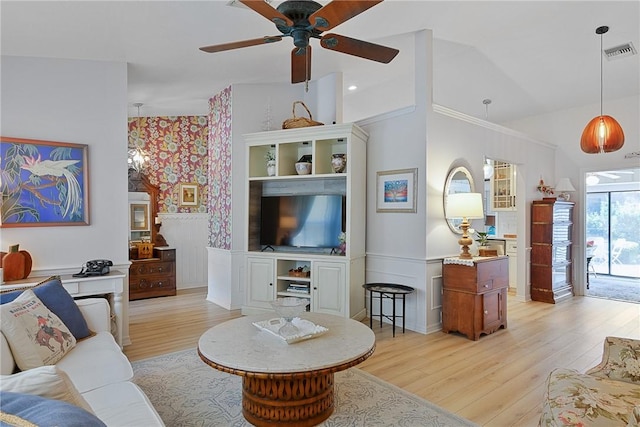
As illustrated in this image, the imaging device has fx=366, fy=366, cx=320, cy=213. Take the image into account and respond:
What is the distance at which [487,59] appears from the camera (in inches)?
207

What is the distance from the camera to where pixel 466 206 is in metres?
4.06

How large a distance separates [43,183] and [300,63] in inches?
106

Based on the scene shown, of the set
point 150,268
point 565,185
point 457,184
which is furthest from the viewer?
point 565,185

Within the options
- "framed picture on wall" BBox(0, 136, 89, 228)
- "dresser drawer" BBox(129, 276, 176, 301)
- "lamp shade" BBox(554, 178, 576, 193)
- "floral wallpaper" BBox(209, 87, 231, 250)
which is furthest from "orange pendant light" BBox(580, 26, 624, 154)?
"dresser drawer" BBox(129, 276, 176, 301)

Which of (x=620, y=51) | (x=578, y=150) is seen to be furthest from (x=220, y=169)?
(x=578, y=150)

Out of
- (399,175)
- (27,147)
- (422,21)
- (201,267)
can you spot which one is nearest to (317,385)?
(399,175)

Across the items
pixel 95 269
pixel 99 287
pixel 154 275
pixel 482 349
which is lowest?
pixel 482 349

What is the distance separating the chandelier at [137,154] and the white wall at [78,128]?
2.35 m

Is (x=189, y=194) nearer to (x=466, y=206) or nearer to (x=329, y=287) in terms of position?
(x=329, y=287)

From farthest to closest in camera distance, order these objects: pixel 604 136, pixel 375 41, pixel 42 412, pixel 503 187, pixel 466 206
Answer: pixel 503 187
pixel 375 41
pixel 466 206
pixel 604 136
pixel 42 412

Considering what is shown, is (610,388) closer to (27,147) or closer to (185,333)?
(185,333)

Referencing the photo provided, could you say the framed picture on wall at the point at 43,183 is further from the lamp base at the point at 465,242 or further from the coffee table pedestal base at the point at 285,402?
the lamp base at the point at 465,242

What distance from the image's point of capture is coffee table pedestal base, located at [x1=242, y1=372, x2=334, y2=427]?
219 centimetres

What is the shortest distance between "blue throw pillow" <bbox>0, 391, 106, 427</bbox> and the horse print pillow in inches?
47.7
